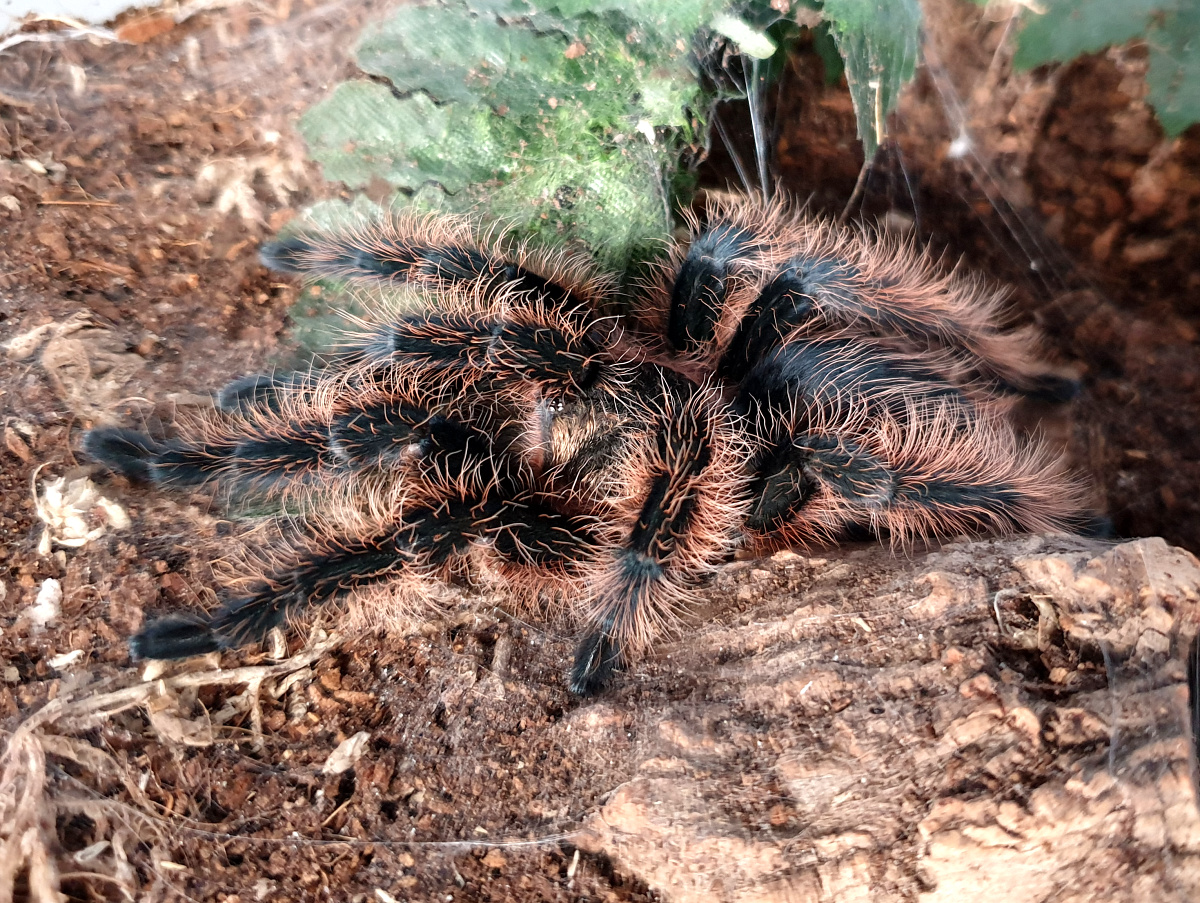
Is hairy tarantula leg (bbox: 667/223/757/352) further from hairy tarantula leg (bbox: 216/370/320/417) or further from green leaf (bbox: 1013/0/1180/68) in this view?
hairy tarantula leg (bbox: 216/370/320/417)

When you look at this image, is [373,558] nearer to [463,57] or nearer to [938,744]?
[938,744]

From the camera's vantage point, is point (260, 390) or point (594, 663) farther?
point (260, 390)

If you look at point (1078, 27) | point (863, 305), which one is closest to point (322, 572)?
point (863, 305)

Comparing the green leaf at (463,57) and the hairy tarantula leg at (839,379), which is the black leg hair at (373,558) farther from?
the green leaf at (463,57)

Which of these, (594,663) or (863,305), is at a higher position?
(863,305)

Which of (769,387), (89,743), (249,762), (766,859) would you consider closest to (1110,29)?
(769,387)

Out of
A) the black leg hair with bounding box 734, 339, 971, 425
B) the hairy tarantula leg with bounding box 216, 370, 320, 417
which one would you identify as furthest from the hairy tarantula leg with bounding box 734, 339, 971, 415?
the hairy tarantula leg with bounding box 216, 370, 320, 417

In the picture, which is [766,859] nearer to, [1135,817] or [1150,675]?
[1135,817]
